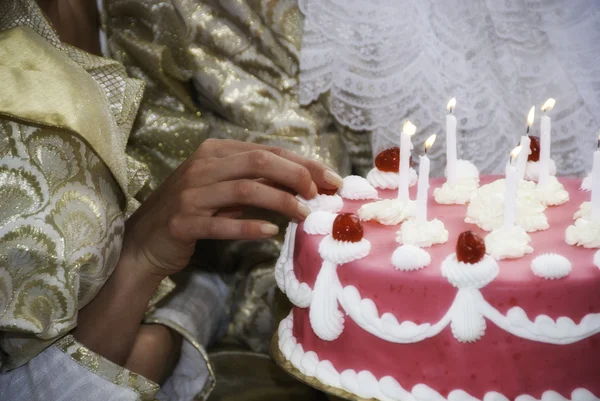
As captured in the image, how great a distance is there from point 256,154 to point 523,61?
0.62 m

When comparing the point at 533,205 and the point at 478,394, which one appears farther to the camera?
the point at 533,205

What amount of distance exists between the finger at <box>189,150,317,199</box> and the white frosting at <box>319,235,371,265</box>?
11 centimetres

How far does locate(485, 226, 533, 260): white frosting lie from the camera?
35.3 inches

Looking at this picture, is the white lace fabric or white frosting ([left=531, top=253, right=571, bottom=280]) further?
the white lace fabric

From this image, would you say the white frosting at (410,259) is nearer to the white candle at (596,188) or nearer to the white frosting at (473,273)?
the white frosting at (473,273)

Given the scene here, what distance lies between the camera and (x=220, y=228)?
1056mm

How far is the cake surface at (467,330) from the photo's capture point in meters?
0.85

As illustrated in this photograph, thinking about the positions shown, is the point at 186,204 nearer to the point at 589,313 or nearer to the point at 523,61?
the point at 589,313

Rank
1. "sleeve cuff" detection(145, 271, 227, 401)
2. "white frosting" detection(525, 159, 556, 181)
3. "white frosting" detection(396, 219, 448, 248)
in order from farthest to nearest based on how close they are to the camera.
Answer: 1. "sleeve cuff" detection(145, 271, 227, 401)
2. "white frosting" detection(525, 159, 556, 181)
3. "white frosting" detection(396, 219, 448, 248)

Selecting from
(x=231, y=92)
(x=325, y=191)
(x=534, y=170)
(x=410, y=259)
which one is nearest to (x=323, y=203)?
(x=325, y=191)

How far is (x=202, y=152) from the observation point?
3.78 feet

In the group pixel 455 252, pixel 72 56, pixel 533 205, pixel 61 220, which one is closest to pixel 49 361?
pixel 61 220

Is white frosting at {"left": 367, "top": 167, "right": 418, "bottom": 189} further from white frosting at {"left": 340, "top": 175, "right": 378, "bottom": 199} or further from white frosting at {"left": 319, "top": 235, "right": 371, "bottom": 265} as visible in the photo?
white frosting at {"left": 319, "top": 235, "right": 371, "bottom": 265}

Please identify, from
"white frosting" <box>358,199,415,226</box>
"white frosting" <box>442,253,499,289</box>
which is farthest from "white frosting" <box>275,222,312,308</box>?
"white frosting" <box>442,253,499,289</box>
